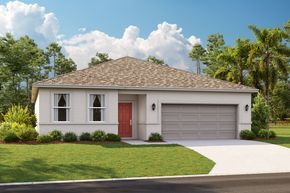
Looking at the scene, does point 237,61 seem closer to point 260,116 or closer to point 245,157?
point 260,116

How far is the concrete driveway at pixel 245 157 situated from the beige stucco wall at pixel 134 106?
13.0 feet

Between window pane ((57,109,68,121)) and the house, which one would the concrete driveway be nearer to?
the house

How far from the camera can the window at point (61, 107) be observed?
2275 centimetres

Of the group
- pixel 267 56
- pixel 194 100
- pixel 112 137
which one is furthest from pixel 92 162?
pixel 267 56

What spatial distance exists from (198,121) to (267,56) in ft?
49.3

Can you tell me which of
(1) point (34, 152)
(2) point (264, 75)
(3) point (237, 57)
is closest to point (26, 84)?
(3) point (237, 57)

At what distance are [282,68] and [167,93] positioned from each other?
52.3 ft

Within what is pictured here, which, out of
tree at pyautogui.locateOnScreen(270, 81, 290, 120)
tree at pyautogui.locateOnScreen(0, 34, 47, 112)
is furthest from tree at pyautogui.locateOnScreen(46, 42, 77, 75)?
tree at pyautogui.locateOnScreen(270, 81, 290, 120)

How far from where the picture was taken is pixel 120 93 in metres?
23.9

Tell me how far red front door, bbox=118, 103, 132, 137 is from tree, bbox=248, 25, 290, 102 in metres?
15.8

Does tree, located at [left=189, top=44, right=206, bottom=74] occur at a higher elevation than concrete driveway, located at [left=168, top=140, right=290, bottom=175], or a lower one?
higher

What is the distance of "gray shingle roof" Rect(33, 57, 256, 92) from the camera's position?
23188mm

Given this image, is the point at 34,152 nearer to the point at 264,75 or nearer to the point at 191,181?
the point at 191,181

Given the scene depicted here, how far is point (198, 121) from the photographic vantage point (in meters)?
24.9
